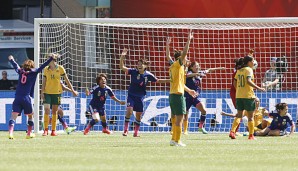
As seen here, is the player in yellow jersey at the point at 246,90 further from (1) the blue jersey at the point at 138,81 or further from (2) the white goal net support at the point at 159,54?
(2) the white goal net support at the point at 159,54

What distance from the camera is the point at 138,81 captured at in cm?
2439

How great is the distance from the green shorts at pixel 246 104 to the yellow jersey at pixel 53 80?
4817mm

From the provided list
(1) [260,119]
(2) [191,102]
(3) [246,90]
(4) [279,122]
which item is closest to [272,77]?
(1) [260,119]

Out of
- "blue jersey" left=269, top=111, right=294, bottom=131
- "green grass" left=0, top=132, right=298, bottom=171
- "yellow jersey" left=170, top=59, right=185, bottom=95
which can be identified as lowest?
"green grass" left=0, top=132, right=298, bottom=171

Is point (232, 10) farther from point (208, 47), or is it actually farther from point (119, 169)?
point (119, 169)

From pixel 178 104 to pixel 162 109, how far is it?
9.30m

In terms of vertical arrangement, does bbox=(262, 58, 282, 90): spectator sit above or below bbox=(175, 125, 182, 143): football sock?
above

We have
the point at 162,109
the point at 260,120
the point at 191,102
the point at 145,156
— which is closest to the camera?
the point at 145,156

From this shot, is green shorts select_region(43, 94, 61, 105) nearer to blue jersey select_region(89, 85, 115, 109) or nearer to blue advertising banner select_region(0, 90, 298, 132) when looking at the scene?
blue jersey select_region(89, 85, 115, 109)

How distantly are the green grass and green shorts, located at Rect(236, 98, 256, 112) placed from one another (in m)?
1.91

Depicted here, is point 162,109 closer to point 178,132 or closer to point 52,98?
point 52,98

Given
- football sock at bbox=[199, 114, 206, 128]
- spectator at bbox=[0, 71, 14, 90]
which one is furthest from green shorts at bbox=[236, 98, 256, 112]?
spectator at bbox=[0, 71, 14, 90]

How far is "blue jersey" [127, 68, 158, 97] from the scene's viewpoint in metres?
24.3

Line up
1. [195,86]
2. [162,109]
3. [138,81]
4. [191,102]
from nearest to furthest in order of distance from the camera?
1. [138,81]
2. [195,86]
3. [191,102]
4. [162,109]
